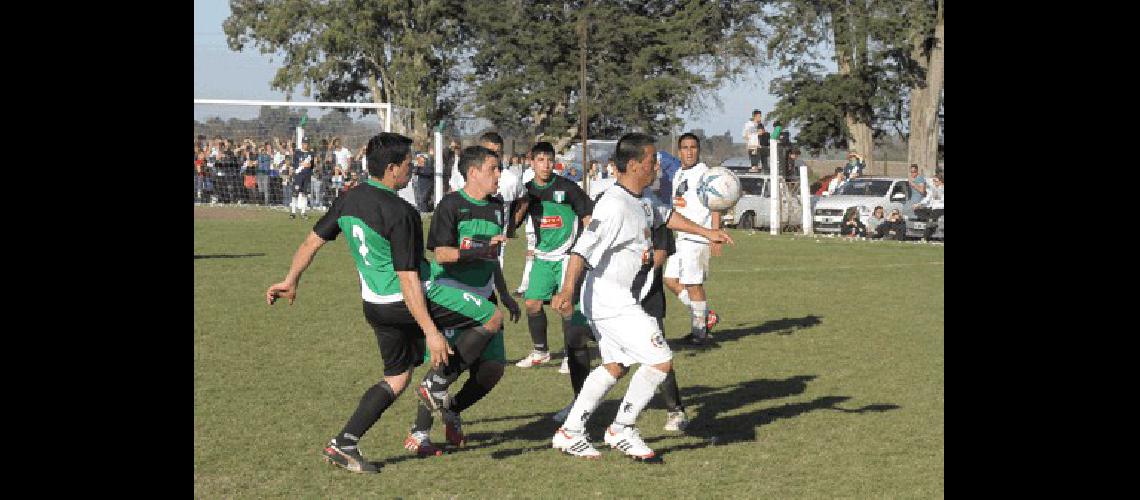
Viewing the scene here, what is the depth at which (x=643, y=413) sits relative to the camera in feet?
31.7

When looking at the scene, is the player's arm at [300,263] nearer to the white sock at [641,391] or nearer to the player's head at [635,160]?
the player's head at [635,160]

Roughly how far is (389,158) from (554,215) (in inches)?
162

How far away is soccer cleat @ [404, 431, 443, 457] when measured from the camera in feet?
27.2

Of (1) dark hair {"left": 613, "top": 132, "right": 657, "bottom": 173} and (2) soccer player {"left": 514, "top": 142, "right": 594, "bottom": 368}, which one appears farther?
(2) soccer player {"left": 514, "top": 142, "right": 594, "bottom": 368}

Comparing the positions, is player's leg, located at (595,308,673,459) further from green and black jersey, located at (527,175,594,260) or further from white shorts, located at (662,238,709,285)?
white shorts, located at (662,238,709,285)

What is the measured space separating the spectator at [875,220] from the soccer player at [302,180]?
1381 centimetres

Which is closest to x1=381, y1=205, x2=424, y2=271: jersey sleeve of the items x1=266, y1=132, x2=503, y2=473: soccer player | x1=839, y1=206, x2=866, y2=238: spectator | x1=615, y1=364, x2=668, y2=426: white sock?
Result: x1=266, y1=132, x2=503, y2=473: soccer player

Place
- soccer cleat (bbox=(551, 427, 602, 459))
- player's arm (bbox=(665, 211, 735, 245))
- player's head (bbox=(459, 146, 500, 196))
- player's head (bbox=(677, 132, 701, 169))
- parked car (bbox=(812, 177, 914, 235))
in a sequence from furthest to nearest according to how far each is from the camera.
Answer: parked car (bbox=(812, 177, 914, 235)), player's head (bbox=(677, 132, 701, 169)), player's head (bbox=(459, 146, 500, 196)), player's arm (bbox=(665, 211, 735, 245)), soccer cleat (bbox=(551, 427, 602, 459))

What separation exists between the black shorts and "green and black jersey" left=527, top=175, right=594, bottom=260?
3.48 metres

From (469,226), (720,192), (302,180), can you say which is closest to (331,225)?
(469,226)

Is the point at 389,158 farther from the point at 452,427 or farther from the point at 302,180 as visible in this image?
the point at 302,180

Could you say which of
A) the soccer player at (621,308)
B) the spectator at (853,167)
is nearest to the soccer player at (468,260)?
the soccer player at (621,308)
